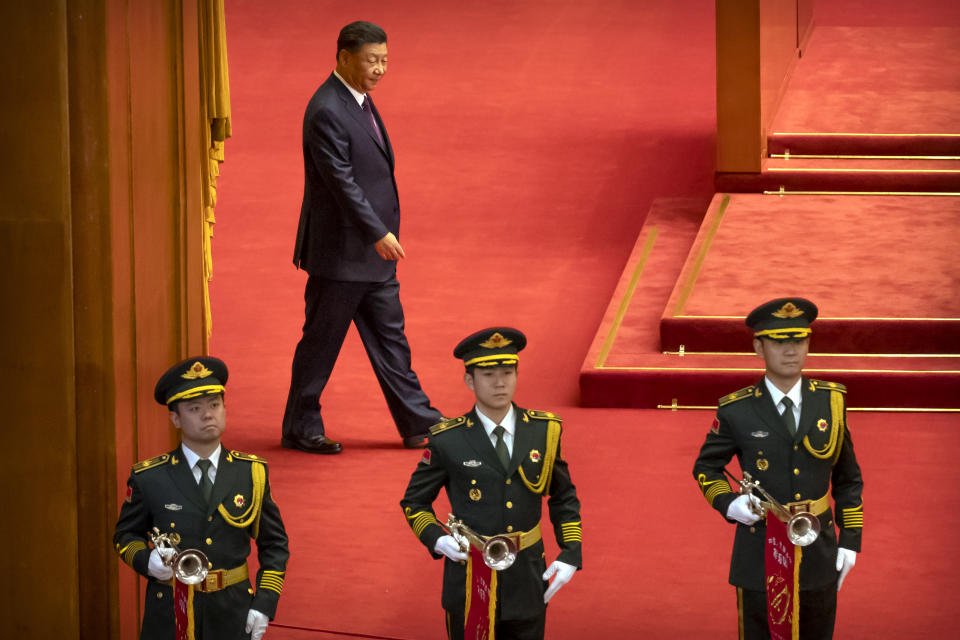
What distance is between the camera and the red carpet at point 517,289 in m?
5.13

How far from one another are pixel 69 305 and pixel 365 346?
214cm

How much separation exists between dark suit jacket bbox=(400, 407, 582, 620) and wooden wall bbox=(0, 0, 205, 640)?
2.86 feet

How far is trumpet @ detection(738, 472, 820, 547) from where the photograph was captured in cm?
409

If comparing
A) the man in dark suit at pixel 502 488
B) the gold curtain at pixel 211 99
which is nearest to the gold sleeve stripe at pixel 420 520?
the man in dark suit at pixel 502 488

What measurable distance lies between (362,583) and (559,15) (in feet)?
22.7

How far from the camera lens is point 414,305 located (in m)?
7.89

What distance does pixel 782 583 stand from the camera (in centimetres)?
411

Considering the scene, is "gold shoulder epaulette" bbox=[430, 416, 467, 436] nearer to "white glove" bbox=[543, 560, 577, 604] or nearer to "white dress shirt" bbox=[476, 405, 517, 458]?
"white dress shirt" bbox=[476, 405, 517, 458]

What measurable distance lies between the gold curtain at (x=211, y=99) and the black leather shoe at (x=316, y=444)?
990mm

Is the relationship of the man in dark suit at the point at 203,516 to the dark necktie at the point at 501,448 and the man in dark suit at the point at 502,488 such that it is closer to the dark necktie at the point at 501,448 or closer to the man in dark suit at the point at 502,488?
the man in dark suit at the point at 502,488

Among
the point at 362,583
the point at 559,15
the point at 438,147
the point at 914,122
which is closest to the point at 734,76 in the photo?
the point at 914,122

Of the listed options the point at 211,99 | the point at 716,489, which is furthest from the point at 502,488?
the point at 211,99

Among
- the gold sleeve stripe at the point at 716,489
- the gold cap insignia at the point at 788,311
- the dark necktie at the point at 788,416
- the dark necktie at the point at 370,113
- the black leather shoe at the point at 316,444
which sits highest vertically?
the dark necktie at the point at 370,113

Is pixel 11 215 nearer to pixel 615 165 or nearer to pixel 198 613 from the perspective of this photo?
pixel 198 613
